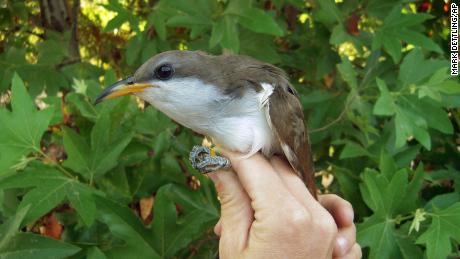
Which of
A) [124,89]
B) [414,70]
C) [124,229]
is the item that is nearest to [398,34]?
[414,70]

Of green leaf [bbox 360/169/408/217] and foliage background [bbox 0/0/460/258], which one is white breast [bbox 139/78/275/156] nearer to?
foliage background [bbox 0/0/460/258]

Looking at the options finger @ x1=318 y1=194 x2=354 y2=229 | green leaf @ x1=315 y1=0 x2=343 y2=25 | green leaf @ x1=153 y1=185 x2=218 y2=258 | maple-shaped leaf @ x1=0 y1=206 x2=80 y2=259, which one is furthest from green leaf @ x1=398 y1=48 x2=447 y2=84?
maple-shaped leaf @ x1=0 y1=206 x2=80 y2=259

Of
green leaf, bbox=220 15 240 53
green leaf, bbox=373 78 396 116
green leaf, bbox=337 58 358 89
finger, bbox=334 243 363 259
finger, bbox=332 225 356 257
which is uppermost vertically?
green leaf, bbox=220 15 240 53

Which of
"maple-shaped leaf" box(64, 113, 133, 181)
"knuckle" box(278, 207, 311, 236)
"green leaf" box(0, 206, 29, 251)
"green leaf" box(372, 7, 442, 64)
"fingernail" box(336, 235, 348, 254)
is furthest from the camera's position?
"green leaf" box(372, 7, 442, 64)

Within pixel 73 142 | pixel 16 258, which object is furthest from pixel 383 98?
pixel 16 258

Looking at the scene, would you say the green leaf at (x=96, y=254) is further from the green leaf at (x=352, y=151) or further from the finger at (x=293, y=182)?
the green leaf at (x=352, y=151)

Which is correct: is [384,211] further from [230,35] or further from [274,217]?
[230,35]

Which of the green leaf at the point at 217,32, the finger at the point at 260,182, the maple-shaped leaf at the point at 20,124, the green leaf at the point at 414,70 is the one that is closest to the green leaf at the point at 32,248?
the maple-shaped leaf at the point at 20,124

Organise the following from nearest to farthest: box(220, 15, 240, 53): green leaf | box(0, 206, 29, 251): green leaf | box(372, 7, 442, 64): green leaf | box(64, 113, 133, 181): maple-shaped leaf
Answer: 1. box(0, 206, 29, 251): green leaf
2. box(64, 113, 133, 181): maple-shaped leaf
3. box(220, 15, 240, 53): green leaf
4. box(372, 7, 442, 64): green leaf
